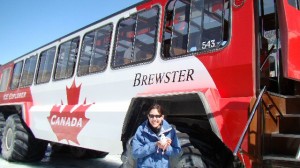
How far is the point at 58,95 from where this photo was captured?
276 inches

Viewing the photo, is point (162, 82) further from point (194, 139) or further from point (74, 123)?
point (74, 123)

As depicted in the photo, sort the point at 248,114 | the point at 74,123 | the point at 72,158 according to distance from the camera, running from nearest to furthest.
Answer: the point at 248,114 < the point at 74,123 < the point at 72,158

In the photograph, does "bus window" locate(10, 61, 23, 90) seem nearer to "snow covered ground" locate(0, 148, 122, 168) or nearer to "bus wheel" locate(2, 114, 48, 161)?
"bus wheel" locate(2, 114, 48, 161)

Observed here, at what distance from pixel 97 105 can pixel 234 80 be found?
263 cm

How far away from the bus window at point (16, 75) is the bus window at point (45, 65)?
1.63 metres

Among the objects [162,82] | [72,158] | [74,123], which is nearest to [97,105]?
[74,123]

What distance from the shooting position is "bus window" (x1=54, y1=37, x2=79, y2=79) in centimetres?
676

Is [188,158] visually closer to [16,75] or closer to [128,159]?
[128,159]

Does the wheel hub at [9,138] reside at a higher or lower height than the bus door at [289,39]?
lower

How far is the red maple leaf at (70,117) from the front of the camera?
597cm

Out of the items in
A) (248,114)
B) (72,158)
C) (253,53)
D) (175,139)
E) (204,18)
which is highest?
(204,18)

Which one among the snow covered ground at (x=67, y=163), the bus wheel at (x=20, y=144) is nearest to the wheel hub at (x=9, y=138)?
the bus wheel at (x=20, y=144)

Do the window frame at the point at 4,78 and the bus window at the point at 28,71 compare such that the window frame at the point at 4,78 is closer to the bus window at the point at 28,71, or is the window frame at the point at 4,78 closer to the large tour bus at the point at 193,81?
the bus window at the point at 28,71

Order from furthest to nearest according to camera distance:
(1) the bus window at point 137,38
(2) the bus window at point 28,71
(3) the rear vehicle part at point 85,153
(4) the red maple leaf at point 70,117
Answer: (3) the rear vehicle part at point 85,153
(2) the bus window at point 28,71
(4) the red maple leaf at point 70,117
(1) the bus window at point 137,38
